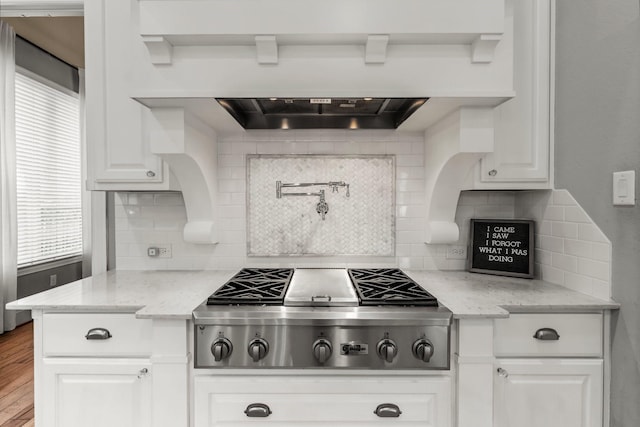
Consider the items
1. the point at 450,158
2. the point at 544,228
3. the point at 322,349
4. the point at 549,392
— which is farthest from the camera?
the point at 544,228

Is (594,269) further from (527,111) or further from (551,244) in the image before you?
(527,111)

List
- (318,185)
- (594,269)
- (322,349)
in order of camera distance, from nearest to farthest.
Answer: (322,349), (594,269), (318,185)

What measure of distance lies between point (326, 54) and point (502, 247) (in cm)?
139

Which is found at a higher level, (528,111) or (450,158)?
(528,111)

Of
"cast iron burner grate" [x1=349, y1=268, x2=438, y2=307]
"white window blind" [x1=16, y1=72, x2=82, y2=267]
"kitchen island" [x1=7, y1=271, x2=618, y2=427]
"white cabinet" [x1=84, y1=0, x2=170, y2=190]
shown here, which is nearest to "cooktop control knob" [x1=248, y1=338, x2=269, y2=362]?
"kitchen island" [x1=7, y1=271, x2=618, y2=427]

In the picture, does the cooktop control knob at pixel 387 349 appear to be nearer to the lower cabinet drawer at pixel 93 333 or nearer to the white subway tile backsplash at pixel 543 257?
the lower cabinet drawer at pixel 93 333

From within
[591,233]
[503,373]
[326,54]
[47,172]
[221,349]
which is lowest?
[503,373]

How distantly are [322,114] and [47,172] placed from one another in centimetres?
396

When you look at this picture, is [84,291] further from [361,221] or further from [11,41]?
[11,41]

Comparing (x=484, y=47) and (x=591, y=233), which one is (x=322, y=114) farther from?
(x=591, y=233)

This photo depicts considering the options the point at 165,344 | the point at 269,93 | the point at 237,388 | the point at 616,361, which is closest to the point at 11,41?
the point at 269,93

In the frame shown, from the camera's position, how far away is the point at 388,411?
1445mm

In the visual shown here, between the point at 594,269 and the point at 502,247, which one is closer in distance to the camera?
the point at 594,269

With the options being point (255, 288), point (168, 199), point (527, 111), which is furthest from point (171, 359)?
point (527, 111)
